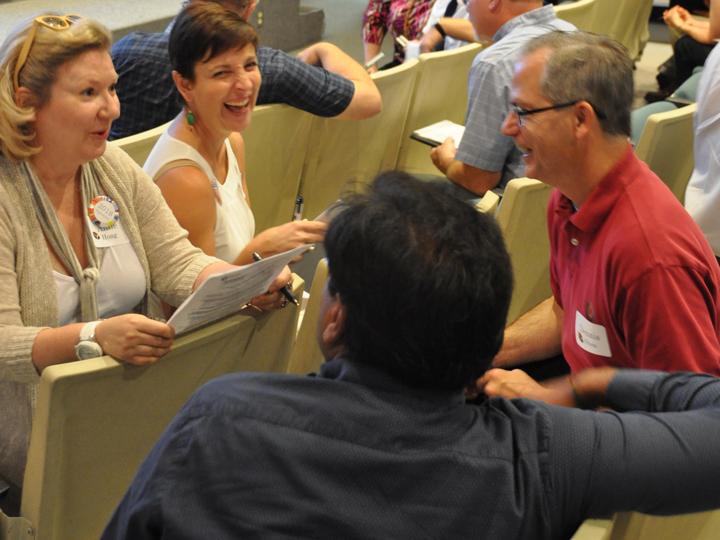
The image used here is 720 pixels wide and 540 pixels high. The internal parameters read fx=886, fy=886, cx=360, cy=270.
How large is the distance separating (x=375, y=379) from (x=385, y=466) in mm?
107

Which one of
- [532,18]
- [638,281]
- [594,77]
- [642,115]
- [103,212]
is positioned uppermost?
[594,77]

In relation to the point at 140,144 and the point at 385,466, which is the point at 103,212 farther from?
the point at 385,466

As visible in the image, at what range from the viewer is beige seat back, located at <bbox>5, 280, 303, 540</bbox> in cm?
141

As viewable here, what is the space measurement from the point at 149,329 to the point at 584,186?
957mm

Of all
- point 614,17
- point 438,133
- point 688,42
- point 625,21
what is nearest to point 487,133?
point 438,133

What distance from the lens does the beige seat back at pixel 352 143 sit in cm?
331

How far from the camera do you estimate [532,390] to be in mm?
1758

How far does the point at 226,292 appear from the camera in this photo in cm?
155

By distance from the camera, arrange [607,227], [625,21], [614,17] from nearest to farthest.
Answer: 1. [607,227]
2. [614,17]
3. [625,21]

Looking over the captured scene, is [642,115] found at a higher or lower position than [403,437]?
lower

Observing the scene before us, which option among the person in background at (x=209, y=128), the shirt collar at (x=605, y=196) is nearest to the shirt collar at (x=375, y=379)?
the shirt collar at (x=605, y=196)

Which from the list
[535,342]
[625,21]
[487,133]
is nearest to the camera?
[535,342]

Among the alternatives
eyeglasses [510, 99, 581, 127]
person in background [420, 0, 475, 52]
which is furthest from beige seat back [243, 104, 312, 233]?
person in background [420, 0, 475, 52]

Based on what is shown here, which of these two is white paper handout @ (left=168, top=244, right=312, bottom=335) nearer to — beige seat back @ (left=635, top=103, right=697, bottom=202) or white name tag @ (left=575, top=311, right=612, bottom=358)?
white name tag @ (left=575, top=311, right=612, bottom=358)
